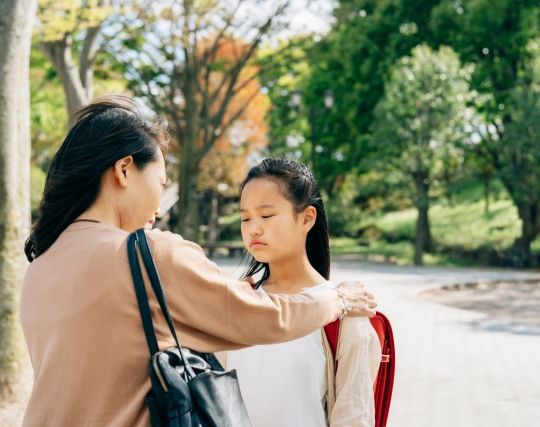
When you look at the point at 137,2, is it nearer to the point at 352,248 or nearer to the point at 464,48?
→ the point at 464,48

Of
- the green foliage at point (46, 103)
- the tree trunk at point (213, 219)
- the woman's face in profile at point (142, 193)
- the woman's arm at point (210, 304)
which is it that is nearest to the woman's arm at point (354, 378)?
the woman's arm at point (210, 304)

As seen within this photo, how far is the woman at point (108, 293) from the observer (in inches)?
75.8

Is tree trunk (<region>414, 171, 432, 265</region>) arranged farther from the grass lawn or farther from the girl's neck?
the girl's neck

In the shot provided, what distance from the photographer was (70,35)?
11570 mm

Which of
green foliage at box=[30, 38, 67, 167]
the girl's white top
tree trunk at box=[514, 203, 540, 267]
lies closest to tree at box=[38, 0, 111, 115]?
the girl's white top

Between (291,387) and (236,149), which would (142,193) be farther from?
(236,149)

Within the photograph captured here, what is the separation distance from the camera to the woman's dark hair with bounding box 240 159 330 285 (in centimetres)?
291

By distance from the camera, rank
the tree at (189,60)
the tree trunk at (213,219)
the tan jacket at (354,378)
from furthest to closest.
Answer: the tree trunk at (213,219) < the tree at (189,60) < the tan jacket at (354,378)

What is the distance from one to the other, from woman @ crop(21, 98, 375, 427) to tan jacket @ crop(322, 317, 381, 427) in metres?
0.49

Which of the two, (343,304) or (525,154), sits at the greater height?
(525,154)

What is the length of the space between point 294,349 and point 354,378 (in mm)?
217

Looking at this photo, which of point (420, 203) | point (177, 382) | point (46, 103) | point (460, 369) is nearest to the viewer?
point (177, 382)

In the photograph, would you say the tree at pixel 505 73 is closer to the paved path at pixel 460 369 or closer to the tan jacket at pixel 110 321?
the paved path at pixel 460 369

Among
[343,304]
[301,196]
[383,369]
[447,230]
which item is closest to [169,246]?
[343,304]
